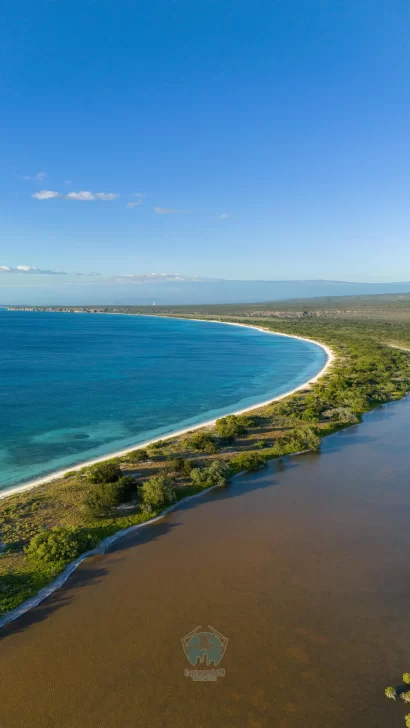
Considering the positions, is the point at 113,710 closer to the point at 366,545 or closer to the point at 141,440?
the point at 366,545

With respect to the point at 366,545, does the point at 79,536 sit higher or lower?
higher

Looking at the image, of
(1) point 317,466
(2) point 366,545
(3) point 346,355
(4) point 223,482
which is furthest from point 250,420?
A: (3) point 346,355

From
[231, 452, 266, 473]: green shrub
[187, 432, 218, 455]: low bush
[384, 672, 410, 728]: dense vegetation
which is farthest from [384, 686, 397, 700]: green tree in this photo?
[187, 432, 218, 455]: low bush

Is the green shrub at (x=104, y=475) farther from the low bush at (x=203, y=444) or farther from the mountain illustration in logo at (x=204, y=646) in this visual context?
the mountain illustration in logo at (x=204, y=646)

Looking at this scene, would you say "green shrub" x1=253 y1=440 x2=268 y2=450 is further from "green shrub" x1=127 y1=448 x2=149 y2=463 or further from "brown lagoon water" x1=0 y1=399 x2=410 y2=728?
"brown lagoon water" x1=0 y1=399 x2=410 y2=728

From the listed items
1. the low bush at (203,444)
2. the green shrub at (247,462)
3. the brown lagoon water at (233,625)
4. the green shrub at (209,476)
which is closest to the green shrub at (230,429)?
the low bush at (203,444)
